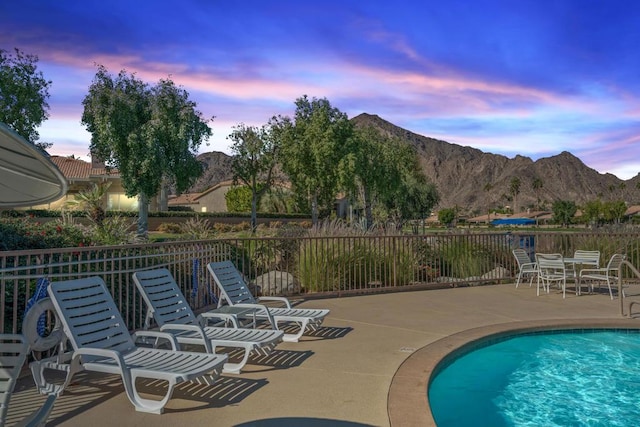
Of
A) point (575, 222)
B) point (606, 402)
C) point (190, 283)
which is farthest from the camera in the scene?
point (575, 222)

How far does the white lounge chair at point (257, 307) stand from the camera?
266 inches

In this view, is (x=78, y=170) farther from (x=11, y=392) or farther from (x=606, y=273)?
(x=11, y=392)

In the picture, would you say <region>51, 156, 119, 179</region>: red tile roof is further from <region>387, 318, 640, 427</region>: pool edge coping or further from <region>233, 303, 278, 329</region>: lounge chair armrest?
<region>387, 318, 640, 427</region>: pool edge coping

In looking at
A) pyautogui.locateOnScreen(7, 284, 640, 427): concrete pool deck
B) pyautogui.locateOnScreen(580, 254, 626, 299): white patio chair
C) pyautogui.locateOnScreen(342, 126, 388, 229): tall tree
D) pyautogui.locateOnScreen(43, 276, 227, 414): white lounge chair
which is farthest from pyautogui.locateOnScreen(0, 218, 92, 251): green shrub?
pyautogui.locateOnScreen(342, 126, 388, 229): tall tree

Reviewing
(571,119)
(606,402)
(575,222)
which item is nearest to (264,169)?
(571,119)

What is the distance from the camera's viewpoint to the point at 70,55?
49.4ft

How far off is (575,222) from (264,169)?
96234mm

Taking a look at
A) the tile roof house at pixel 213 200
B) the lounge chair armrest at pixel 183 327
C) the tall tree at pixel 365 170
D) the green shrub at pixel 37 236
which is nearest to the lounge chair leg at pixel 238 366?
the lounge chair armrest at pixel 183 327

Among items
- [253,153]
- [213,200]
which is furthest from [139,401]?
[213,200]

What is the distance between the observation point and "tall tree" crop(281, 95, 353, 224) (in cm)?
3453

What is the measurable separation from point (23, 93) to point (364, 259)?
907 inches

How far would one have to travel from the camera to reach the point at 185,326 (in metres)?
5.41

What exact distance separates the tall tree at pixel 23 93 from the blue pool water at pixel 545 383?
25.9 m

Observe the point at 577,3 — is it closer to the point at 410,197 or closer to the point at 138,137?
the point at 138,137
